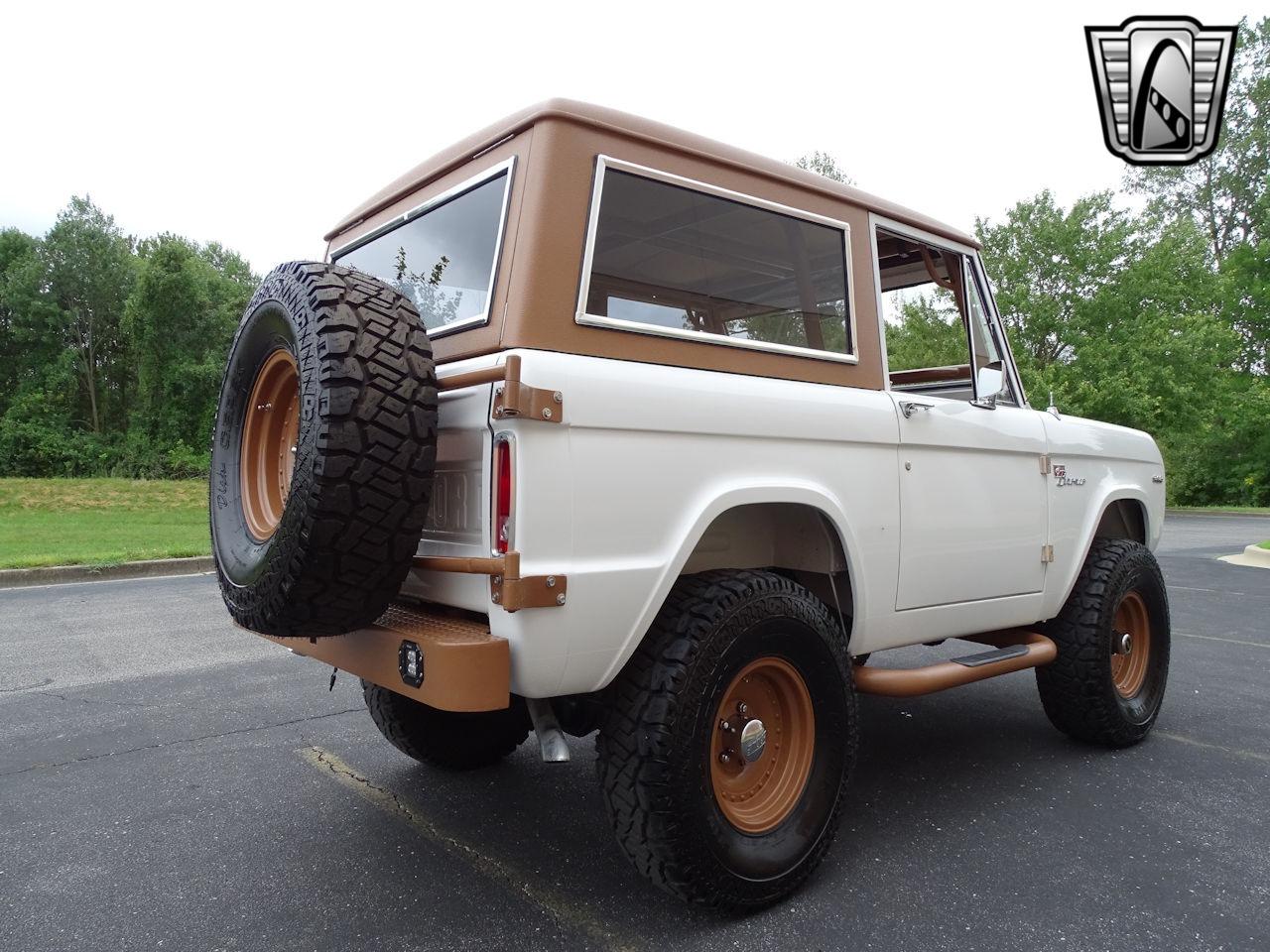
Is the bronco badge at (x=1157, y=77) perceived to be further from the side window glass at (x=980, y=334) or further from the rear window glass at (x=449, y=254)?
the rear window glass at (x=449, y=254)

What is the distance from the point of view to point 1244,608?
27.3 ft

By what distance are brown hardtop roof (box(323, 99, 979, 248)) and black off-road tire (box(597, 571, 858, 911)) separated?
1.37 meters

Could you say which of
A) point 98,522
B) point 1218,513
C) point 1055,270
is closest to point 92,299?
point 98,522

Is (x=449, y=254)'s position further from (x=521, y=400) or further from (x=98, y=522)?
(x=98, y=522)

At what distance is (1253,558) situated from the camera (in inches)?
488

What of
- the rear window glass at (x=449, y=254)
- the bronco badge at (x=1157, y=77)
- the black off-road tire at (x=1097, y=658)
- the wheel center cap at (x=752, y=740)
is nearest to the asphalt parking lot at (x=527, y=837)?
the black off-road tire at (x=1097, y=658)

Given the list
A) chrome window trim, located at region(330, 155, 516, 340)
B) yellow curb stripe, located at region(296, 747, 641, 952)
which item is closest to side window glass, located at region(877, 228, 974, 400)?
chrome window trim, located at region(330, 155, 516, 340)

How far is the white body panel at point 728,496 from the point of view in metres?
2.26

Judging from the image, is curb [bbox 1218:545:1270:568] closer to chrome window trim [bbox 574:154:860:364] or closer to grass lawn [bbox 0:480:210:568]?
chrome window trim [bbox 574:154:860:364]

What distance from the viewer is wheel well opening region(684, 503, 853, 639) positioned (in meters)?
2.96

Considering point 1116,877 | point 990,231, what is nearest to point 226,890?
point 1116,877

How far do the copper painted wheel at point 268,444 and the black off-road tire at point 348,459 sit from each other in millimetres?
411

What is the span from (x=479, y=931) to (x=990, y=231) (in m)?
28.6

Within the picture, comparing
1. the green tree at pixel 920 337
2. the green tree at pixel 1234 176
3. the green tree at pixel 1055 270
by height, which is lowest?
the green tree at pixel 920 337
